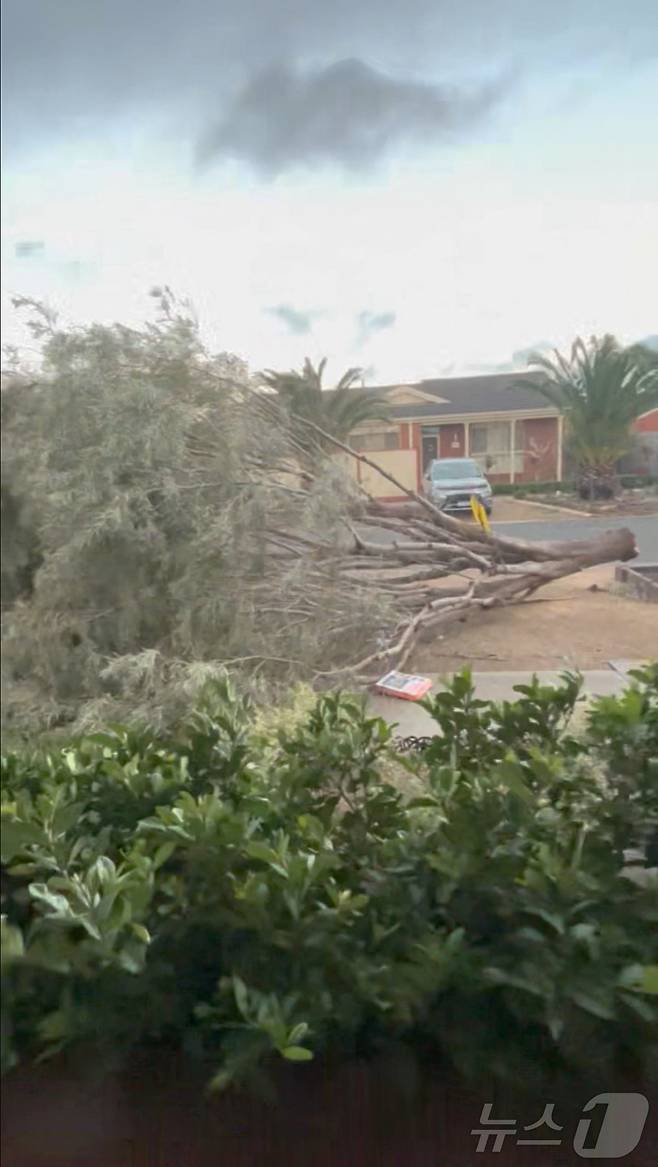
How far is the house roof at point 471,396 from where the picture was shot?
120 centimetres

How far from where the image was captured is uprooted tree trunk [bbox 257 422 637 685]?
1.24 meters

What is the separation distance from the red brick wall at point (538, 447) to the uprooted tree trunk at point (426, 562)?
10 cm

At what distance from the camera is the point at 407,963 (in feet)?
3.23

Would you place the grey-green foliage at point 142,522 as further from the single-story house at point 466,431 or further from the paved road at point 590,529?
the paved road at point 590,529

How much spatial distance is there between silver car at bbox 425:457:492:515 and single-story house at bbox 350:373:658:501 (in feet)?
0.03

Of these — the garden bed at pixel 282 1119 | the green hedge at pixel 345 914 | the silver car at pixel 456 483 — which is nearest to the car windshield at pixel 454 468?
the silver car at pixel 456 483

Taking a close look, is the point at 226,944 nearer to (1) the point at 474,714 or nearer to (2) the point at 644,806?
(1) the point at 474,714

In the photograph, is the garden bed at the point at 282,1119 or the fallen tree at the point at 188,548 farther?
the fallen tree at the point at 188,548

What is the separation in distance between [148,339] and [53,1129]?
1.04m

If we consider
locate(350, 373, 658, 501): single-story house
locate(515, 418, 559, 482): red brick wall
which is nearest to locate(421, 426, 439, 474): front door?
locate(350, 373, 658, 501): single-story house

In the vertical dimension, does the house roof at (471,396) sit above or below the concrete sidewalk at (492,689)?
above

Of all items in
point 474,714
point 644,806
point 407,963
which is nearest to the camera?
point 407,963

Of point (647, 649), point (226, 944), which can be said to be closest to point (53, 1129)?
point (226, 944)

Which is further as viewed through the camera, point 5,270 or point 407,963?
point 5,270
